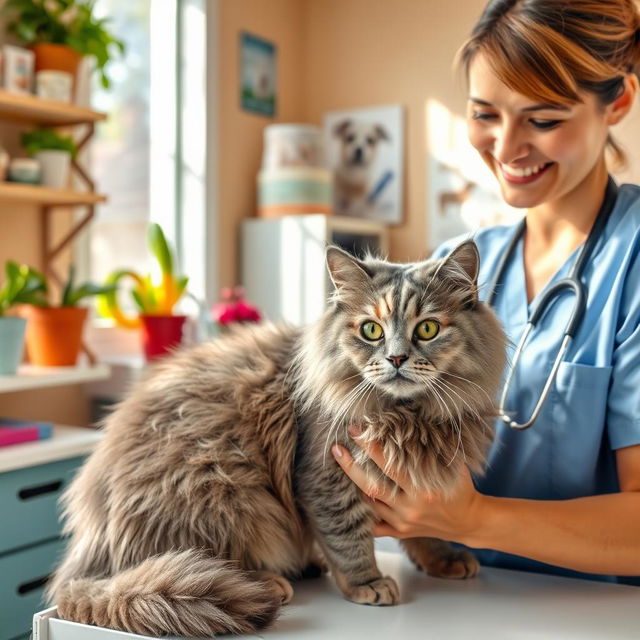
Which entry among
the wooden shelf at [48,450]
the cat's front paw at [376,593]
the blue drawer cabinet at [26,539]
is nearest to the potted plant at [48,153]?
the wooden shelf at [48,450]

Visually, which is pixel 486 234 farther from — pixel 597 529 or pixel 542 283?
pixel 597 529

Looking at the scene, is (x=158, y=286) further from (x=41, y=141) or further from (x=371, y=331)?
(x=371, y=331)

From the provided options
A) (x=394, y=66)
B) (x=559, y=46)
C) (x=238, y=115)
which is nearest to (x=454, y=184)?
(x=394, y=66)

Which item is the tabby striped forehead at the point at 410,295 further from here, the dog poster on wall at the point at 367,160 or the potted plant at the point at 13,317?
the dog poster on wall at the point at 367,160

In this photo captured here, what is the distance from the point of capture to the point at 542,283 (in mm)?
1379

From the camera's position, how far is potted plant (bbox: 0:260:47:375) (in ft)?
6.80

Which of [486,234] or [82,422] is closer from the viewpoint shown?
[486,234]

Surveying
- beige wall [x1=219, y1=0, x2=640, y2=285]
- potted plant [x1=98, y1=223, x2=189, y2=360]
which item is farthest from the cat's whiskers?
beige wall [x1=219, y1=0, x2=640, y2=285]

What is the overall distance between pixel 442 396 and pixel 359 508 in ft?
0.68

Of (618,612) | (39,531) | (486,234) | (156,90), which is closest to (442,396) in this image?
(618,612)

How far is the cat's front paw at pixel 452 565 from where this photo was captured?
118 cm

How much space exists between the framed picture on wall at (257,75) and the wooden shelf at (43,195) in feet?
3.84

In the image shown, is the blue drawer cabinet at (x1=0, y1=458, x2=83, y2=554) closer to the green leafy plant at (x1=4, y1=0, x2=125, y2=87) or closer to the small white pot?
the small white pot

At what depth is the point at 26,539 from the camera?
2.02m
